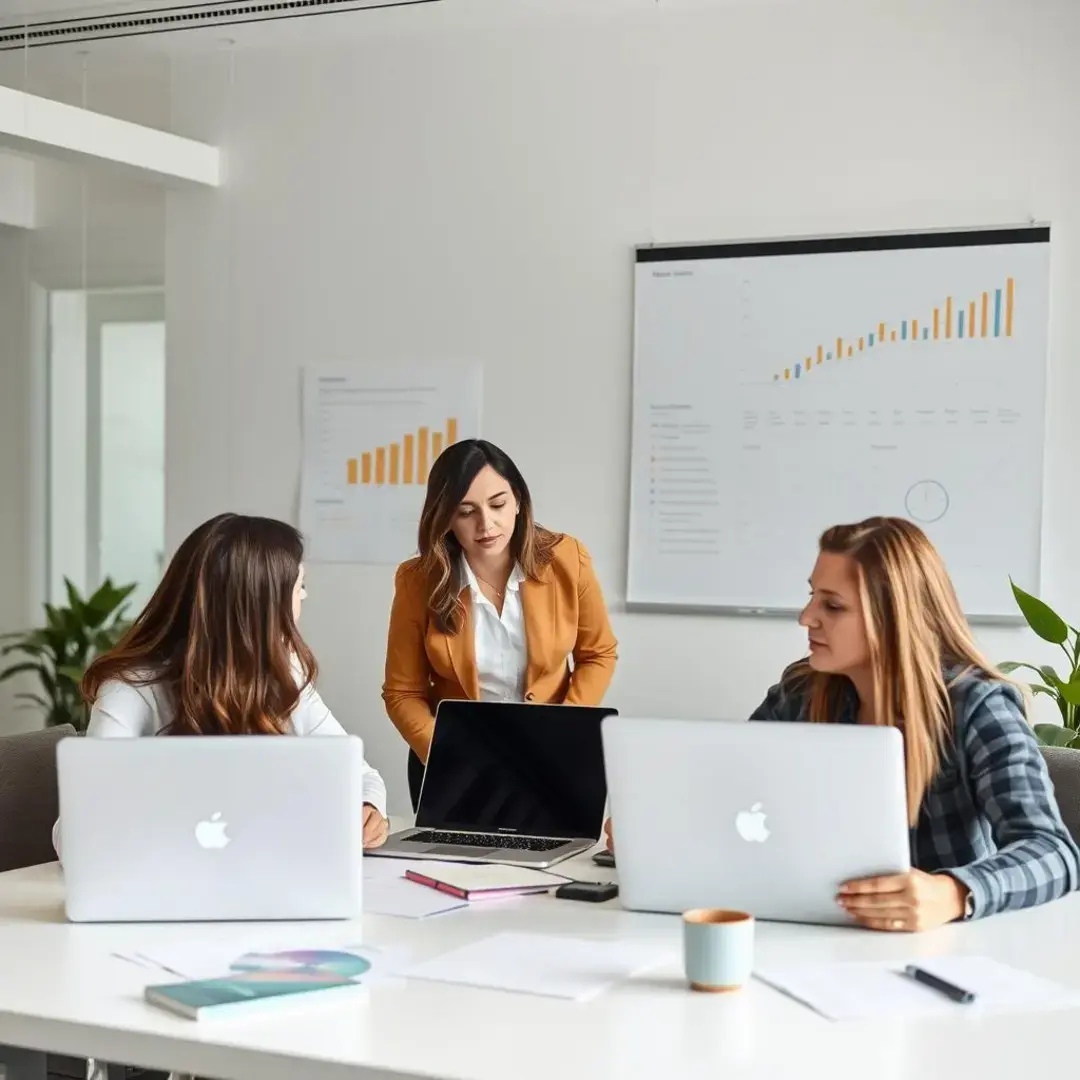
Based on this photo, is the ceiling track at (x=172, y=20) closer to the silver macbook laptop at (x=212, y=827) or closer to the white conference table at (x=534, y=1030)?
the silver macbook laptop at (x=212, y=827)

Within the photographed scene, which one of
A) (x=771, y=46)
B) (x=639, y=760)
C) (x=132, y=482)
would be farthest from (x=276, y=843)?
(x=132, y=482)

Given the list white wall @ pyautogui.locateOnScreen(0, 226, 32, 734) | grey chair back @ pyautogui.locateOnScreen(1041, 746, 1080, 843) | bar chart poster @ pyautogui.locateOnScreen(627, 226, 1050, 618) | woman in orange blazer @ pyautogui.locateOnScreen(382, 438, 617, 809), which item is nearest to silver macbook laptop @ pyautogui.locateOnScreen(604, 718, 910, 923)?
grey chair back @ pyautogui.locateOnScreen(1041, 746, 1080, 843)

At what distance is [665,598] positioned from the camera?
4.30 meters

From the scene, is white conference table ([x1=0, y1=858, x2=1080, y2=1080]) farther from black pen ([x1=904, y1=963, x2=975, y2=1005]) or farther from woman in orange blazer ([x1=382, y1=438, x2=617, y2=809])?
woman in orange blazer ([x1=382, y1=438, x2=617, y2=809])

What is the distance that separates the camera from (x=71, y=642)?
18.5 feet

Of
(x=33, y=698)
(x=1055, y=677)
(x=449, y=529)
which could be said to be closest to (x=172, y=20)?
(x=449, y=529)

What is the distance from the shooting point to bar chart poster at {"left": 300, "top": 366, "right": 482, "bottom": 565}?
4.59 metres

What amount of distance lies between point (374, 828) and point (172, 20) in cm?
294

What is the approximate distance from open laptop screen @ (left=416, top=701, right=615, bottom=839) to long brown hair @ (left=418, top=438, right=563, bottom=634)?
48cm

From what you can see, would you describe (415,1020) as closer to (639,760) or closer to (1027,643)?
(639,760)

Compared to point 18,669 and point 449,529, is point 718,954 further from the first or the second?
point 18,669

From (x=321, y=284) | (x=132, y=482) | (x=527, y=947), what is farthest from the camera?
(x=132, y=482)

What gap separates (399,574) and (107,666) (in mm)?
993

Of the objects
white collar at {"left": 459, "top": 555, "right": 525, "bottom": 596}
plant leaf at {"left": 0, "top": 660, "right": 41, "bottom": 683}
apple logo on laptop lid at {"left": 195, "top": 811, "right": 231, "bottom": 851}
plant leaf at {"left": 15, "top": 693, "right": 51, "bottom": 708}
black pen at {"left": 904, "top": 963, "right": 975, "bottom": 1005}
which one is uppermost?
white collar at {"left": 459, "top": 555, "right": 525, "bottom": 596}
